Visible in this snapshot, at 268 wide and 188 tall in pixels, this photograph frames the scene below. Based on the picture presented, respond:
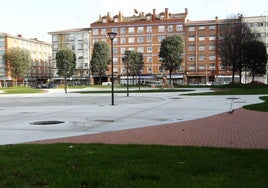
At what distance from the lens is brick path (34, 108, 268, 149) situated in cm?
951

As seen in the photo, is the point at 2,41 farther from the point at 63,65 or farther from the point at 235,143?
the point at 235,143

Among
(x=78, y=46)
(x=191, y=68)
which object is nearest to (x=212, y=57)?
(x=191, y=68)

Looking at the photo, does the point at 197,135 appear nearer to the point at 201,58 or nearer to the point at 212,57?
the point at 212,57

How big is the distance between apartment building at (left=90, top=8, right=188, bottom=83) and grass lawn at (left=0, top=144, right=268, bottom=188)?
10041cm

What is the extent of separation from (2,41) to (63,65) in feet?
112

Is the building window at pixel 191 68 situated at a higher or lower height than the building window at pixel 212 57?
lower

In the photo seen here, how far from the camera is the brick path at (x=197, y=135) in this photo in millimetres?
9512

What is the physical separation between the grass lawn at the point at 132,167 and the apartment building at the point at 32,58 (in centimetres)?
11290

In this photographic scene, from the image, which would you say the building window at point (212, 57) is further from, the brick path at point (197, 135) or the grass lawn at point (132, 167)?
the grass lawn at point (132, 167)

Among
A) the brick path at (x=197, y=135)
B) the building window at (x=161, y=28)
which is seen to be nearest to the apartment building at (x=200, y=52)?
the building window at (x=161, y=28)

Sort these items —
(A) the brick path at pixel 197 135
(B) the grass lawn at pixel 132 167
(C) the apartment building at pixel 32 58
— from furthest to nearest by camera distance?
(C) the apartment building at pixel 32 58 < (A) the brick path at pixel 197 135 < (B) the grass lawn at pixel 132 167

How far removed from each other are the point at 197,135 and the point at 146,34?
102m

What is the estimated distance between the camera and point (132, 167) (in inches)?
245

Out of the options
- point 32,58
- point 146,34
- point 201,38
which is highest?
point 146,34
